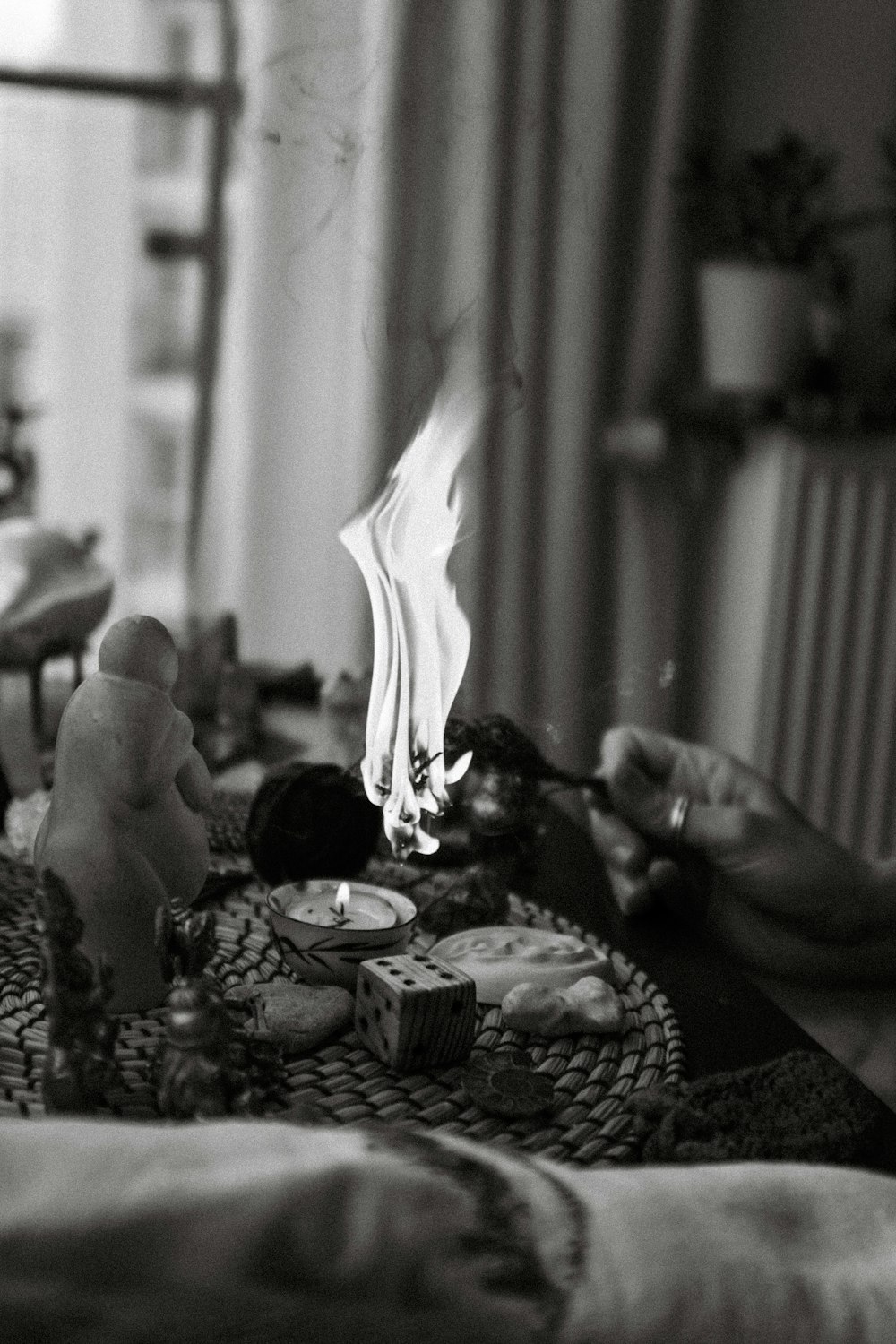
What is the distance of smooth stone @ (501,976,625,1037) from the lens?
715 mm

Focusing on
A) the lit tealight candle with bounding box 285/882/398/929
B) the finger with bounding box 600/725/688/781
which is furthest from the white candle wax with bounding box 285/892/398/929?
the finger with bounding box 600/725/688/781

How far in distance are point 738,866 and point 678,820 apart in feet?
0.20

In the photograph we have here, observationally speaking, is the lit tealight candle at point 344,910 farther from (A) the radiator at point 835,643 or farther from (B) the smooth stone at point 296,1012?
(A) the radiator at point 835,643

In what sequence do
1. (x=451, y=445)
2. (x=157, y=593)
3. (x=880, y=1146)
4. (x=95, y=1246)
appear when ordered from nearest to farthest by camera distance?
(x=95, y=1246) → (x=880, y=1146) → (x=451, y=445) → (x=157, y=593)

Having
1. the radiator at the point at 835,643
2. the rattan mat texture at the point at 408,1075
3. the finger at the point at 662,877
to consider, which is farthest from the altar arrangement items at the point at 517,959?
the radiator at the point at 835,643

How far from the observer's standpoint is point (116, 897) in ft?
2.24

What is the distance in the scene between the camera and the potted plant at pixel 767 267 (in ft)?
6.69

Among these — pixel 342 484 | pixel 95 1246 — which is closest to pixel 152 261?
pixel 342 484

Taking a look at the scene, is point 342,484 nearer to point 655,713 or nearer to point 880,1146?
point 655,713

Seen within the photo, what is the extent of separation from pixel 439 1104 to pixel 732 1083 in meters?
0.14

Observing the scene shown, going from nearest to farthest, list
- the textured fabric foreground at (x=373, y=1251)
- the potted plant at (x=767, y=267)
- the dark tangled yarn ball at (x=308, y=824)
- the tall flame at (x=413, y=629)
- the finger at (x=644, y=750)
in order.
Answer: the textured fabric foreground at (x=373, y=1251) < the tall flame at (x=413, y=629) < the dark tangled yarn ball at (x=308, y=824) < the finger at (x=644, y=750) < the potted plant at (x=767, y=267)

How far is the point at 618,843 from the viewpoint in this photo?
0.99 meters

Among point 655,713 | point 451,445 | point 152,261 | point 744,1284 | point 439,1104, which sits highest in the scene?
point 152,261

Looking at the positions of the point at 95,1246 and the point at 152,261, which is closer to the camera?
the point at 95,1246
